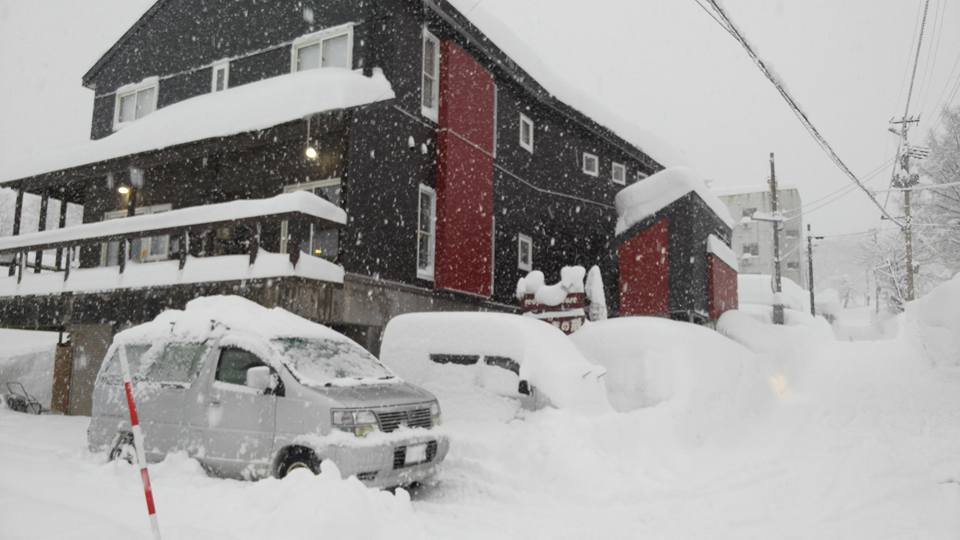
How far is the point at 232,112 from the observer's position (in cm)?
1295

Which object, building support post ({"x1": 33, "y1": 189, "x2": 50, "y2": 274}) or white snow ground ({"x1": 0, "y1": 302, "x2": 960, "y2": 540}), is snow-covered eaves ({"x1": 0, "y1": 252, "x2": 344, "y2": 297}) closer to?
building support post ({"x1": 33, "y1": 189, "x2": 50, "y2": 274})

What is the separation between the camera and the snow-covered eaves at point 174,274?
10859 millimetres

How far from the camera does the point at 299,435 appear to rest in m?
6.32

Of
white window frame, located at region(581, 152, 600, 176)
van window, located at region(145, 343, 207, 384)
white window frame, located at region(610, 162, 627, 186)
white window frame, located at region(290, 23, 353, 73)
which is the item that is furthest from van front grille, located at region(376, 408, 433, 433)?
white window frame, located at region(610, 162, 627, 186)

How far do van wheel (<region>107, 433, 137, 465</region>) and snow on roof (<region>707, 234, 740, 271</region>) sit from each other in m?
17.0

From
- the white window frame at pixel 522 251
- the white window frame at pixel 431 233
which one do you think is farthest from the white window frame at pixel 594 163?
the white window frame at pixel 431 233

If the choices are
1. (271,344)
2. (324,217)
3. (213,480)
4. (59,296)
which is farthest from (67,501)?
(59,296)

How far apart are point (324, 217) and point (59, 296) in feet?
23.4

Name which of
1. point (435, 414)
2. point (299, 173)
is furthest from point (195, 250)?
point (435, 414)

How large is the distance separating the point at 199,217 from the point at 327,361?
225 inches

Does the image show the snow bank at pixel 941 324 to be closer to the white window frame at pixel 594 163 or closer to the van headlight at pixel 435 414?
the white window frame at pixel 594 163

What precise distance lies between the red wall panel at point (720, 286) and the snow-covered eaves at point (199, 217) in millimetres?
12799

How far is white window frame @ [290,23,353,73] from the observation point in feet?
46.6

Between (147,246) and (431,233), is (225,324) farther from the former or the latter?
(147,246)
